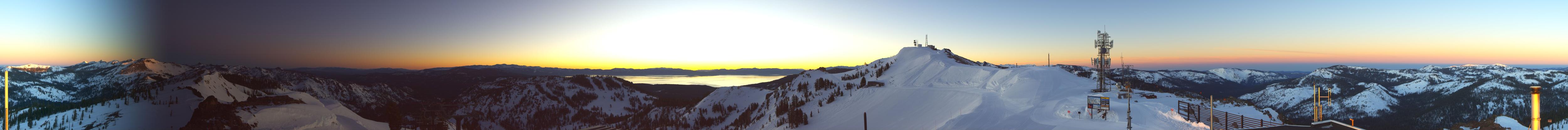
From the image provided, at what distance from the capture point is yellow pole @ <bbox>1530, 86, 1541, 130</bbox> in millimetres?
17141

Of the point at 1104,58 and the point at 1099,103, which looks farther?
the point at 1104,58

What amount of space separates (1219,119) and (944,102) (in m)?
31.0

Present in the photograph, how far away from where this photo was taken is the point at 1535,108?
58.9ft

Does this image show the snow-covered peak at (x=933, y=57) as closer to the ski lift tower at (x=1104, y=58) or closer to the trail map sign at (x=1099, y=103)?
the ski lift tower at (x=1104, y=58)

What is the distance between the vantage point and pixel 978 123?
157 ft

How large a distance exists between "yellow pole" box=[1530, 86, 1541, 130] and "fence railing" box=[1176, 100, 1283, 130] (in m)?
14.7

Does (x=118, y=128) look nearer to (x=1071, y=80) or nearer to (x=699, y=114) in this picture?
(x=699, y=114)

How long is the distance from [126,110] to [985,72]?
168 meters

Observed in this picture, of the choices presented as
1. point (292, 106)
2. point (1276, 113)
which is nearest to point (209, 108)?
point (292, 106)

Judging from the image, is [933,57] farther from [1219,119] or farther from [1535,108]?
[1535,108]

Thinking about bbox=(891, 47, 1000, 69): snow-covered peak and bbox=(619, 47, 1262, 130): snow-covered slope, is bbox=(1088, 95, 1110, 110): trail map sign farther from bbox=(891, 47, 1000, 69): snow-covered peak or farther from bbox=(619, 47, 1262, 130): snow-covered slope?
bbox=(891, 47, 1000, 69): snow-covered peak

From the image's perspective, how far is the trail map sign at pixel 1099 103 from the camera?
42.1 metres

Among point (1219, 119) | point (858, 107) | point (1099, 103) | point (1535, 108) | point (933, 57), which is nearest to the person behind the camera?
point (1535, 108)

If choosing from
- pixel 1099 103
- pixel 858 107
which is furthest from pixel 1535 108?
pixel 858 107
